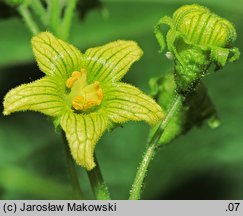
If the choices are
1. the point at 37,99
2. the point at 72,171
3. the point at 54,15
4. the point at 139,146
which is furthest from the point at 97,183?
the point at 139,146

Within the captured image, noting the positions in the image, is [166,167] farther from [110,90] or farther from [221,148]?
[110,90]

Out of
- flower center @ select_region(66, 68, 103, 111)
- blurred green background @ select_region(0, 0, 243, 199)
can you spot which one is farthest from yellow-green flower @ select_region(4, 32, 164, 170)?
blurred green background @ select_region(0, 0, 243, 199)

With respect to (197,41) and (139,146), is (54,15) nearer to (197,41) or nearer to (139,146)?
(197,41)

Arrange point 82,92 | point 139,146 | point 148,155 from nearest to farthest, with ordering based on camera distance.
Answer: point 148,155
point 82,92
point 139,146

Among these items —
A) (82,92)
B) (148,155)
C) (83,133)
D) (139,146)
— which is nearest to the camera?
→ (83,133)

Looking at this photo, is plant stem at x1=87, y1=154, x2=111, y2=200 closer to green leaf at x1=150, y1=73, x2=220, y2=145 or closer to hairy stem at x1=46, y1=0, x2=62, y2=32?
green leaf at x1=150, y1=73, x2=220, y2=145

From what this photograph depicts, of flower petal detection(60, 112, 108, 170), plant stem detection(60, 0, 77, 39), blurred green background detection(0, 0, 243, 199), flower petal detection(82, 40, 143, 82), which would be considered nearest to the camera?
flower petal detection(60, 112, 108, 170)

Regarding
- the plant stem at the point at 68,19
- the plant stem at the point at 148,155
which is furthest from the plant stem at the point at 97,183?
the plant stem at the point at 68,19
